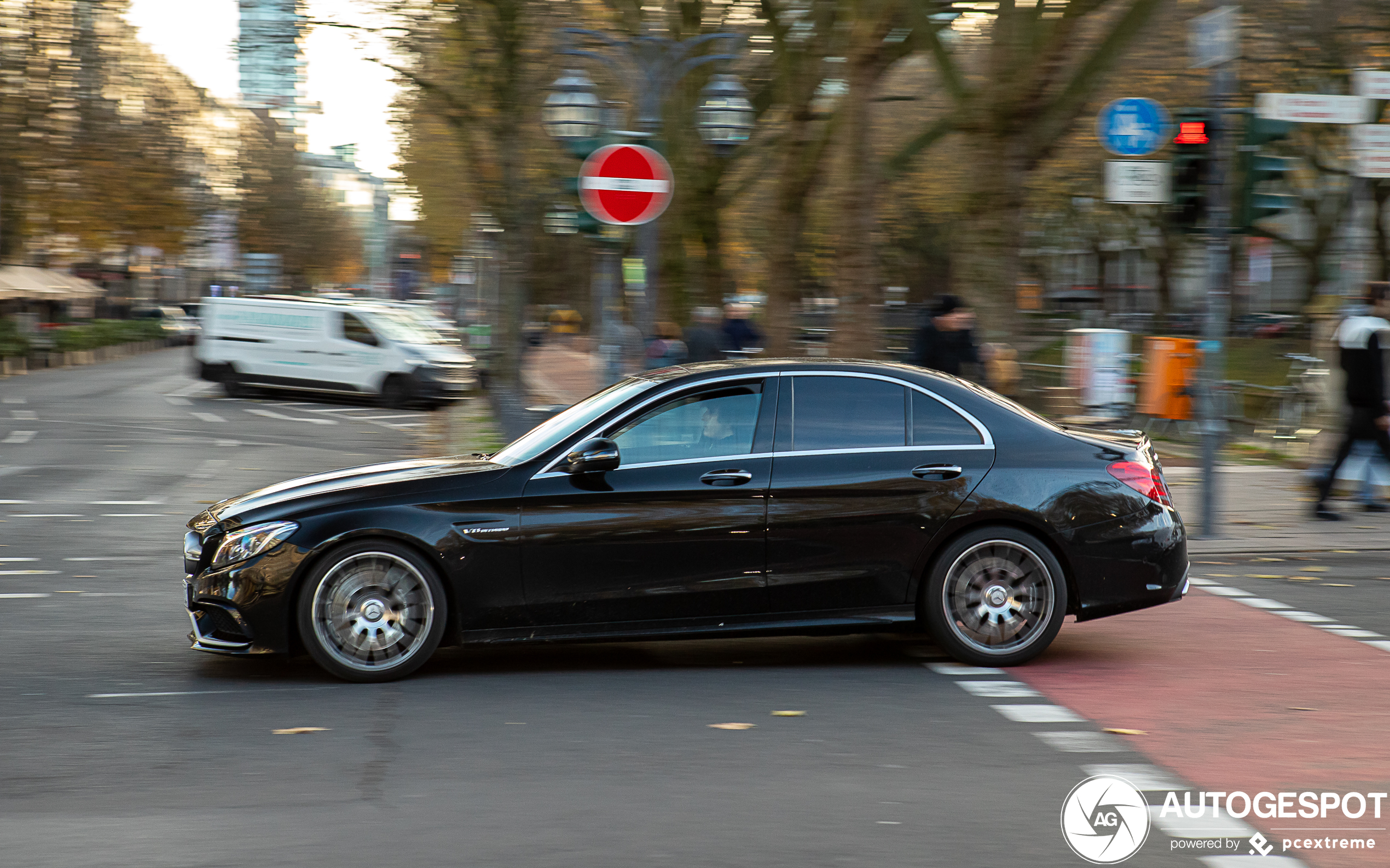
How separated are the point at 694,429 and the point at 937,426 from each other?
115cm

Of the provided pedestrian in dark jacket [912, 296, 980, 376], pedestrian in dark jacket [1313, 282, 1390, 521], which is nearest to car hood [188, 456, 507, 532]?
pedestrian in dark jacket [912, 296, 980, 376]

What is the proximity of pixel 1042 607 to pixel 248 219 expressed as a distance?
67775 mm

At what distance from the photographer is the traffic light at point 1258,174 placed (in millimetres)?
11141

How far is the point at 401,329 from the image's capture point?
88.2 feet

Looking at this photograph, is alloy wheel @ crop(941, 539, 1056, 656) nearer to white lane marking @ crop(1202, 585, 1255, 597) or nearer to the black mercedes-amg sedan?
the black mercedes-amg sedan

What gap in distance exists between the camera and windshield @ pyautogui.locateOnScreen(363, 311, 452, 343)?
26672 mm

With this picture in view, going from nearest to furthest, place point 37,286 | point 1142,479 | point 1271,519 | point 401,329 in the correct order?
point 1142,479, point 1271,519, point 401,329, point 37,286

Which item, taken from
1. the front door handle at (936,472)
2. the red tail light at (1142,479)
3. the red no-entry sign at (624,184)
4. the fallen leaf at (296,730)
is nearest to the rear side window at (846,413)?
the front door handle at (936,472)

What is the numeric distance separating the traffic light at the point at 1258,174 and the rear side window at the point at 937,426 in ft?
17.3

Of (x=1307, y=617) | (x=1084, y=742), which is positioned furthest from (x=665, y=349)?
(x=1084, y=742)

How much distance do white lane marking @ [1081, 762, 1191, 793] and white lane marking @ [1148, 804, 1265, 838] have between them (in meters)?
0.28

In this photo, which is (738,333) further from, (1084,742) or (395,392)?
(1084,742)

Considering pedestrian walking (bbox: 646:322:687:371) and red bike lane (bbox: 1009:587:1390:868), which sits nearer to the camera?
red bike lane (bbox: 1009:587:1390:868)

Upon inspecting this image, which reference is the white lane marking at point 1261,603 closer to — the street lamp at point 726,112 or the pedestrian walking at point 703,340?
the pedestrian walking at point 703,340
